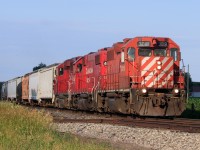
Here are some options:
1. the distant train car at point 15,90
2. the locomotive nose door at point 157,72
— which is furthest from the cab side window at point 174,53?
the distant train car at point 15,90

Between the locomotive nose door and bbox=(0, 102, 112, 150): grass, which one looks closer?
bbox=(0, 102, 112, 150): grass

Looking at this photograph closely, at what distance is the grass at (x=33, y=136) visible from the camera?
9.81 meters

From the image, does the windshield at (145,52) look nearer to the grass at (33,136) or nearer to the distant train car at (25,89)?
the grass at (33,136)

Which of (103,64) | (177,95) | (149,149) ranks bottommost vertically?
(149,149)

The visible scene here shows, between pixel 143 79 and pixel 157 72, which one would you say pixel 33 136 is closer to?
pixel 143 79

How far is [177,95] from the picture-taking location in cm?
1970

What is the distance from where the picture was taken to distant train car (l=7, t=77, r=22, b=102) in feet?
182

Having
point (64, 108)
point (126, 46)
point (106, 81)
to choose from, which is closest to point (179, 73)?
point (126, 46)

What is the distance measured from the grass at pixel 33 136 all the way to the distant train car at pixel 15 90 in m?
39.9

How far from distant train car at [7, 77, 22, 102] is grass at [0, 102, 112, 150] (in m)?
39.9

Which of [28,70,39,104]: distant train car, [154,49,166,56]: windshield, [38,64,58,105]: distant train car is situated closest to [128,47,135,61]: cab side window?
[154,49,166,56]: windshield

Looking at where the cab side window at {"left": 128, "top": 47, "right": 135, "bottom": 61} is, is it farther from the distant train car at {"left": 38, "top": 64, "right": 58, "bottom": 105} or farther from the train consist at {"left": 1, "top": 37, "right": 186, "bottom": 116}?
the distant train car at {"left": 38, "top": 64, "right": 58, "bottom": 105}

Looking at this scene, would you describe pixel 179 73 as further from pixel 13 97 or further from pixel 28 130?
pixel 13 97

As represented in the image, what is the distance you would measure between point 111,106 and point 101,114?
327 centimetres
